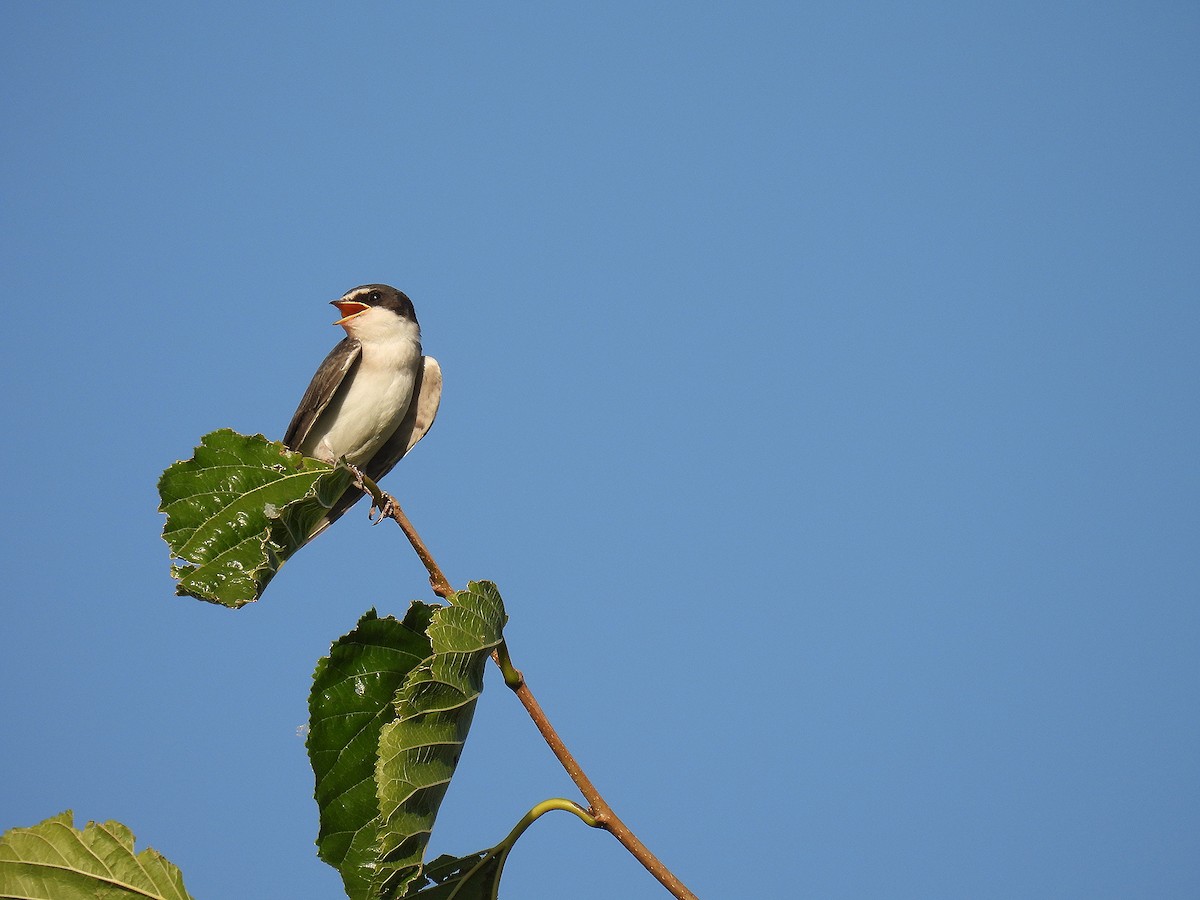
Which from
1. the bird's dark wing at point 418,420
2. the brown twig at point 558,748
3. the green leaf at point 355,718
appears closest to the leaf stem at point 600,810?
the brown twig at point 558,748

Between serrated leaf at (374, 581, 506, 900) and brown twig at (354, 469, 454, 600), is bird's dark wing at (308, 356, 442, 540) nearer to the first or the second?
brown twig at (354, 469, 454, 600)

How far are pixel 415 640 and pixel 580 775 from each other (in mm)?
811

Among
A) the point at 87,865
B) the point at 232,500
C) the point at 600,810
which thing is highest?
the point at 232,500

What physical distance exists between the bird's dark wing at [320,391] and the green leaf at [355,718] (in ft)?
17.4

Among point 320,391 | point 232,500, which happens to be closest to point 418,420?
point 320,391

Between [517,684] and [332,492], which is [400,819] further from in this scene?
[332,492]

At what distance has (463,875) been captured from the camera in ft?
10.8

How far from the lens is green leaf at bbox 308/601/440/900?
3.29m

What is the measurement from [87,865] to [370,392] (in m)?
5.73

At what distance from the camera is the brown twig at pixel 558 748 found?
263cm

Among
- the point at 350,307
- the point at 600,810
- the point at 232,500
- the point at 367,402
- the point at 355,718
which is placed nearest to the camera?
the point at 600,810

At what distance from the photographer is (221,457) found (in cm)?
348

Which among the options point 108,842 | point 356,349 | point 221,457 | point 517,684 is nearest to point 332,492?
point 221,457

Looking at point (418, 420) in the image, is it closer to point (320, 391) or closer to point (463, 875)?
point (320, 391)
